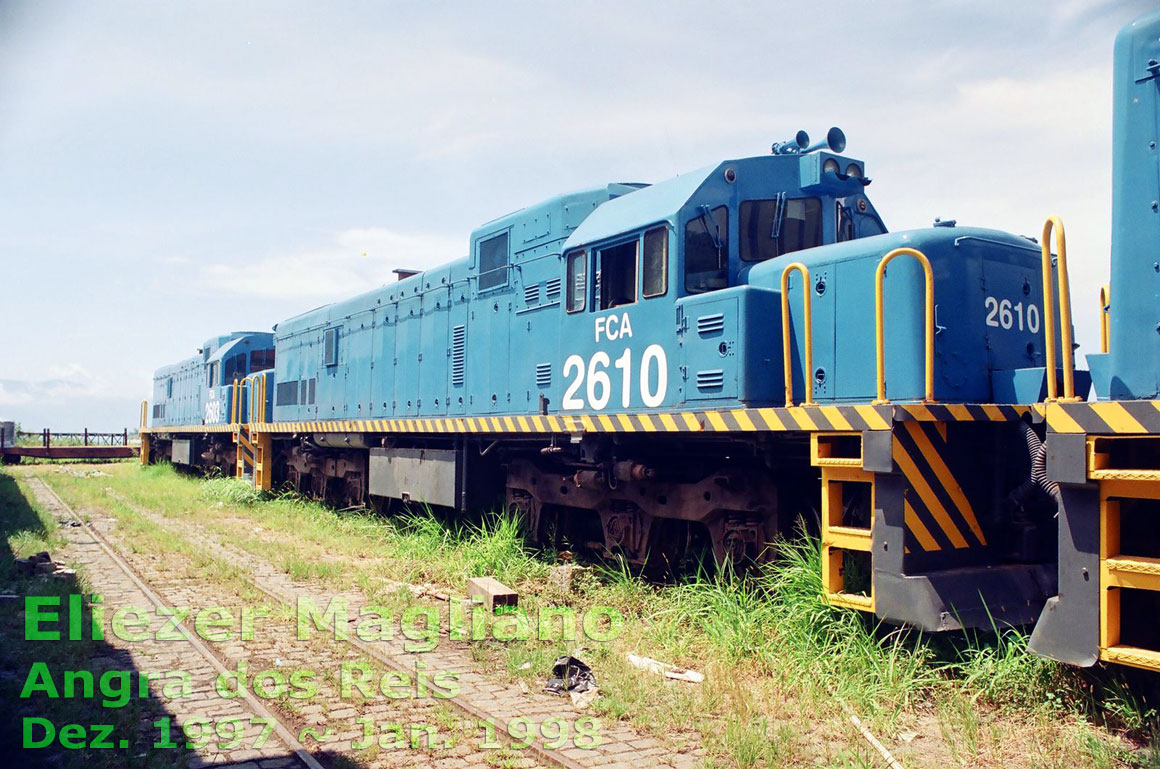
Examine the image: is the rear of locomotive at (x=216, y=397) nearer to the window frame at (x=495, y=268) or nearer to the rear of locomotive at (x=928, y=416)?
the window frame at (x=495, y=268)

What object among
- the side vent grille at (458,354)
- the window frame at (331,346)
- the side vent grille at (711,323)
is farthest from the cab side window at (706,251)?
the window frame at (331,346)

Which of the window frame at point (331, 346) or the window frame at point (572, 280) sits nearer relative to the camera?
the window frame at point (572, 280)

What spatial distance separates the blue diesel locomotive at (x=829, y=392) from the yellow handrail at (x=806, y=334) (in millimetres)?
20

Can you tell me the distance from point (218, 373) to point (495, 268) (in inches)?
546

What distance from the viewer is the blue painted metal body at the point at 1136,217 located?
407 centimetres

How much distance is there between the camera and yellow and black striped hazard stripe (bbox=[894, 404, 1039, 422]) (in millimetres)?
4945

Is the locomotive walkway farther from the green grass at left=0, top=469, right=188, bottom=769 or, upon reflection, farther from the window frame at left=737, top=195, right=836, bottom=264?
the window frame at left=737, top=195, right=836, bottom=264

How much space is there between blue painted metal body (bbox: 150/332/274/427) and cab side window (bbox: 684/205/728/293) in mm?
13233

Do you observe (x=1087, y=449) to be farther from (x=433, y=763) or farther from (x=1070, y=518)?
(x=433, y=763)

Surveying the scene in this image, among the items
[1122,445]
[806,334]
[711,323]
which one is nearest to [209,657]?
[711,323]

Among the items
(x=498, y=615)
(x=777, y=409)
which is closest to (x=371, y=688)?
(x=498, y=615)

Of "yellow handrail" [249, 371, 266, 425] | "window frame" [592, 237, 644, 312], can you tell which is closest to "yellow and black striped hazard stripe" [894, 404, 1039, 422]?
"window frame" [592, 237, 644, 312]

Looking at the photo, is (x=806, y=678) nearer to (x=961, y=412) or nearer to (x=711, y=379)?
(x=961, y=412)

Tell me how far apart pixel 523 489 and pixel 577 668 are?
4239 mm
